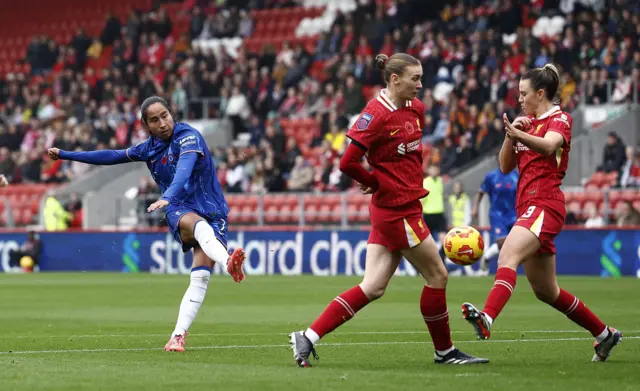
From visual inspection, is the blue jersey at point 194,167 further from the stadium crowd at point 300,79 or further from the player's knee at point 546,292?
the stadium crowd at point 300,79

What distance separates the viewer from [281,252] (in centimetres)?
2798

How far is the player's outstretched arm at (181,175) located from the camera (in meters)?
9.87

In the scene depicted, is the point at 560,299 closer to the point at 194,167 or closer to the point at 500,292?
the point at 500,292

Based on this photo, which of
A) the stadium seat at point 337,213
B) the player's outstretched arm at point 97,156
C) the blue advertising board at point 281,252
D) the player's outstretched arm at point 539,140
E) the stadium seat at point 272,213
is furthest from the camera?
the stadium seat at point 272,213

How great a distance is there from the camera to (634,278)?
75.9ft

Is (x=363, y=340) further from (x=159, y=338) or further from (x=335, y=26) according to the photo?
(x=335, y=26)

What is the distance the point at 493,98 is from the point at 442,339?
20.5 m

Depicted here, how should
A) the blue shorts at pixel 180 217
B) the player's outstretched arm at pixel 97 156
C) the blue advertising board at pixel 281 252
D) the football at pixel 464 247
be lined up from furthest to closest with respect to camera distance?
the blue advertising board at pixel 281 252 < the football at pixel 464 247 < the player's outstretched arm at pixel 97 156 < the blue shorts at pixel 180 217

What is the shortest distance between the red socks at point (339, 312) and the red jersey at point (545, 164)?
148cm

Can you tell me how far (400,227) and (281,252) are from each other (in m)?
19.3

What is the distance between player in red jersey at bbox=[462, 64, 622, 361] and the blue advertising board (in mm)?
15164

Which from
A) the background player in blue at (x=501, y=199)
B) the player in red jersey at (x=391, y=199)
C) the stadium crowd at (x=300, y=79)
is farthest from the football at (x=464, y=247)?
the stadium crowd at (x=300, y=79)

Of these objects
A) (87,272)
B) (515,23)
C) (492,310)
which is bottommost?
(87,272)

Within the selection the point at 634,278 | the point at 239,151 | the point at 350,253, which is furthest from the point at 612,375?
the point at 239,151
